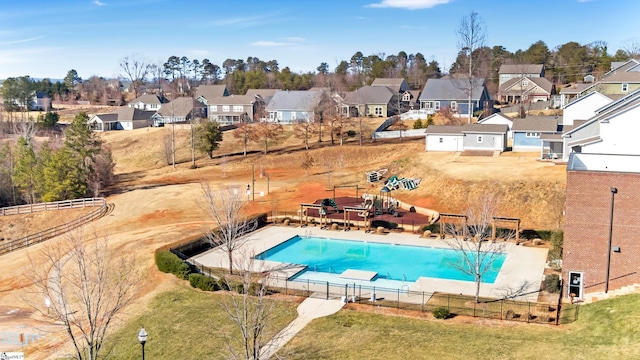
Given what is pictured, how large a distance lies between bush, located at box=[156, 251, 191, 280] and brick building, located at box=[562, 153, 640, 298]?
2136 centimetres

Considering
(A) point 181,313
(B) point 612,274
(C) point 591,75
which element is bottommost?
(A) point 181,313

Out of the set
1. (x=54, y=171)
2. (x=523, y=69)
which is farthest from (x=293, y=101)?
(x=54, y=171)

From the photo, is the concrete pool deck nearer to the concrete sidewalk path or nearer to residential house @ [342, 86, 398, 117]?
the concrete sidewalk path

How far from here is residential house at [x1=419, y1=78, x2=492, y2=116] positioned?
307ft

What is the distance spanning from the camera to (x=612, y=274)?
29.2m

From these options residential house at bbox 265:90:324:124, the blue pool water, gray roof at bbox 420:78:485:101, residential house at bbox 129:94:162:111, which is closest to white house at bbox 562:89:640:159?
the blue pool water

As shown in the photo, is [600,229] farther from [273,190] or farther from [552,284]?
[273,190]

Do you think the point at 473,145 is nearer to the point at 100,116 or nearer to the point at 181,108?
the point at 181,108

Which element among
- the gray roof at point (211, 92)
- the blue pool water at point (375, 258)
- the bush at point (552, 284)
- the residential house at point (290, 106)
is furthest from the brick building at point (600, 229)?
the gray roof at point (211, 92)

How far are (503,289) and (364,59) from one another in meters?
145

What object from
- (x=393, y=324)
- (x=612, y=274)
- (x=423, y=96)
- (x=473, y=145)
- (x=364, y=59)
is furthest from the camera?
(x=364, y=59)

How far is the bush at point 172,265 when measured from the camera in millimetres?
34375

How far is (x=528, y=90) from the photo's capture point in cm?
10219

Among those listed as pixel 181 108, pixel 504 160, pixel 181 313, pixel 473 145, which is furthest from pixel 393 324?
pixel 181 108
